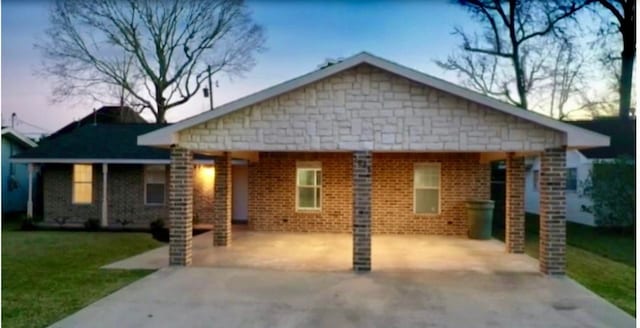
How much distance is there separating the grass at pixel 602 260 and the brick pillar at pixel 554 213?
1.71 feet

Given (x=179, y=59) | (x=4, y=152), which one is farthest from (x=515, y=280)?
(x=179, y=59)

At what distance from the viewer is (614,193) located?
51.4 ft

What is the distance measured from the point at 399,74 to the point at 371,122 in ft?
3.10

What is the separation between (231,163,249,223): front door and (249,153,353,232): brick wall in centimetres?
277

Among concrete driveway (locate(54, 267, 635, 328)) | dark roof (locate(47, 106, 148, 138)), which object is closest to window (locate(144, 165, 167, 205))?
concrete driveway (locate(54, 267, 635, 328))

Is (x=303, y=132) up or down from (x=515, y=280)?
up

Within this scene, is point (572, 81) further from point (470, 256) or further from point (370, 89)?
point (370, 89)

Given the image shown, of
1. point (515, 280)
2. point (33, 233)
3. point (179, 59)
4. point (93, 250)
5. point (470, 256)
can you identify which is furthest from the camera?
point (179, 59)

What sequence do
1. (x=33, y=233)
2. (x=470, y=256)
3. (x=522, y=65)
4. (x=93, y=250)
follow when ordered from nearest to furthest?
(x=470, y=256), (x=93, y=250), (x=33, y=233), (x=522, y=65)

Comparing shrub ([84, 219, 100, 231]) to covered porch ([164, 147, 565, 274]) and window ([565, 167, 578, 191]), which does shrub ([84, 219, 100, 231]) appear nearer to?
covered porch ([164, 147, 565, 274])

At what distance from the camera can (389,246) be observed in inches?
478

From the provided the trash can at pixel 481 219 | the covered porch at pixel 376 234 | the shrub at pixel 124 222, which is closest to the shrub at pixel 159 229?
the shrub at pixel 124 222

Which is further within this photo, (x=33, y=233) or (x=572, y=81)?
(x=572, y=81)

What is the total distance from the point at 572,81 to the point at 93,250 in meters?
21.7
